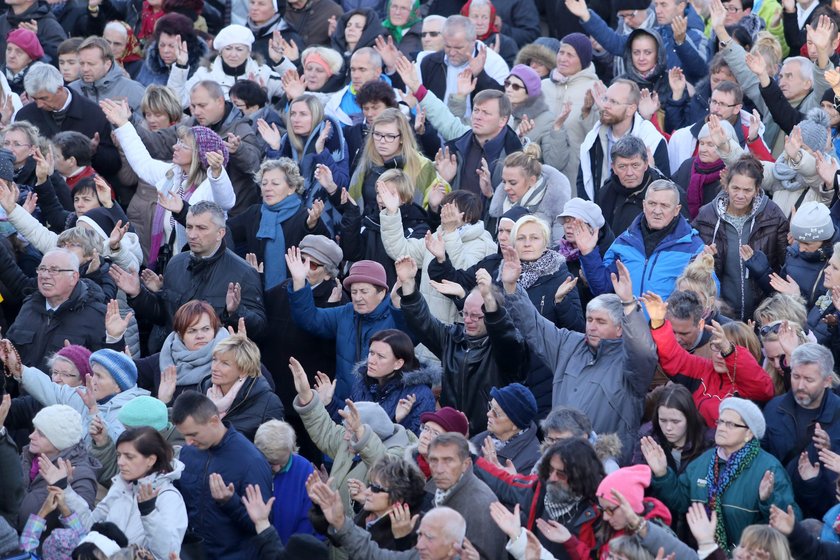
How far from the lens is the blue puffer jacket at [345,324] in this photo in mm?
10234

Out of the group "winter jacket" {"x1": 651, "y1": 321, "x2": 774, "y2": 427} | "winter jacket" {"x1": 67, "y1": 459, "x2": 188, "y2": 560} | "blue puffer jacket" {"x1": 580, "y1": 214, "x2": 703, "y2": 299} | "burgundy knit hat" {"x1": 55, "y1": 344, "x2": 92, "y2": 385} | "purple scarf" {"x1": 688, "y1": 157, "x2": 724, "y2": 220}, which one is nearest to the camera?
"winter jacket" {"x1": 67, "y1": 459, "x2": 188, "y2": 560}

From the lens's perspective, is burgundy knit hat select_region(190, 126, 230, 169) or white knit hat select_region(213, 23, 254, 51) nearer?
burgundy knit hat select_region(190, 126, 230, 169)

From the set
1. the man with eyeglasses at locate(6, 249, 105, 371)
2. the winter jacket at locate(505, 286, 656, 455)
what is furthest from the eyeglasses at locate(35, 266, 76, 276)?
the winter jacket at locate(505, 286, 656, 455)

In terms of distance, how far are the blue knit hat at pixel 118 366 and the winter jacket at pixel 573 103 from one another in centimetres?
423

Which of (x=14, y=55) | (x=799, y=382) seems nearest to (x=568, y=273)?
(x=799, y=382)

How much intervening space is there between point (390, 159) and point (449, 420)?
10.8 feet

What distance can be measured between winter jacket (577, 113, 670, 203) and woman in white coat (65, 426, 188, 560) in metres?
4.58

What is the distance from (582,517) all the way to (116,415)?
285 centimetres

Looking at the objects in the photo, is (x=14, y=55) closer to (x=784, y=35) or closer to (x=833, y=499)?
(x=784, y=35)

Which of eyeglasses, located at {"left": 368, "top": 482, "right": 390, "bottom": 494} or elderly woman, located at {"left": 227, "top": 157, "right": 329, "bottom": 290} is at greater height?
eyeglasses, located at {"left": 368, "top": 482, "right": 390, "bottom": 494}

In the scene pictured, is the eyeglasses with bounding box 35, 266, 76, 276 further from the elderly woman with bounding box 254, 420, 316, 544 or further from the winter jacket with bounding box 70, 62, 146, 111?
the winter jacket with bounding box 70, 62, 146, 111

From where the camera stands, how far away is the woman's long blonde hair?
452 inches

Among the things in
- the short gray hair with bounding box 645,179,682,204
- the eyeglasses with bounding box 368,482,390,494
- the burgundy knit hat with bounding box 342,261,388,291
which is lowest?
the burgundy knit hat with bounding box 342,261,388,291

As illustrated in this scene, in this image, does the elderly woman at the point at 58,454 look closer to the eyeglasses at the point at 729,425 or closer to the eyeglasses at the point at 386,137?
the eyeglasses at the point at 729,425
